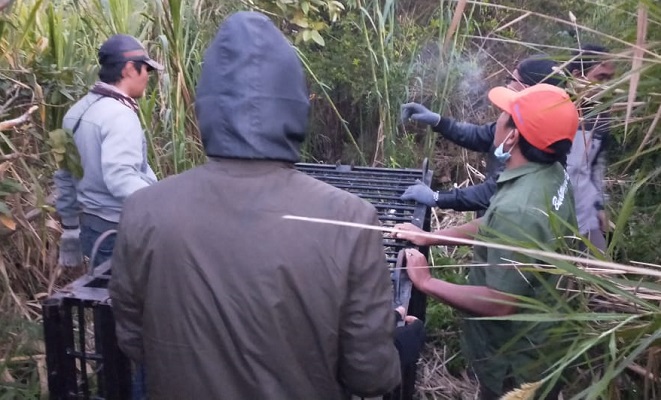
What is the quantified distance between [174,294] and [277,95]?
0.47m

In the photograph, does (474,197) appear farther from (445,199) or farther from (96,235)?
(96,235)

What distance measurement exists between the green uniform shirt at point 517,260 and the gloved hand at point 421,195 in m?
0.43

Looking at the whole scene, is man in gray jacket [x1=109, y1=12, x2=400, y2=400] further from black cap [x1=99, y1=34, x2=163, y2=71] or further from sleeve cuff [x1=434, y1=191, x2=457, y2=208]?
black cap [x1=99, y1=34, x2=163, y2=71]

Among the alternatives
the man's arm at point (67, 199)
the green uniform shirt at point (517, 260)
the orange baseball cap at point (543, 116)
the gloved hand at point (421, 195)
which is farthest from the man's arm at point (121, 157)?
the orange baseball cap at point (543, 116)

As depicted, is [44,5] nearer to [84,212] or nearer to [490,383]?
[84,212]

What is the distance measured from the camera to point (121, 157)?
300 centimetres

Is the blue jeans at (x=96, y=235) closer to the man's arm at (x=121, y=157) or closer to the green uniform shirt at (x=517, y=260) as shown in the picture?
the man's arm at (x=121, y=157)

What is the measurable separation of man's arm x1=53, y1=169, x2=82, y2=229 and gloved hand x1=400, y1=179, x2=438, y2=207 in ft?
4.94

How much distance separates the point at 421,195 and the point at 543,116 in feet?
2.51

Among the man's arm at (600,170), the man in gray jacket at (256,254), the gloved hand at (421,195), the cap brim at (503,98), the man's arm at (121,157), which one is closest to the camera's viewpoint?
the man in gray jacket at (256,254)

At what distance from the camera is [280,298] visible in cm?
149

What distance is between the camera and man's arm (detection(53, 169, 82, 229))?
129 inches

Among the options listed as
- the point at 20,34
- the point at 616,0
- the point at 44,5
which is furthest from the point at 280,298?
the point at 44,5

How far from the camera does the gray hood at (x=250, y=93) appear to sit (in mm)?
1493
